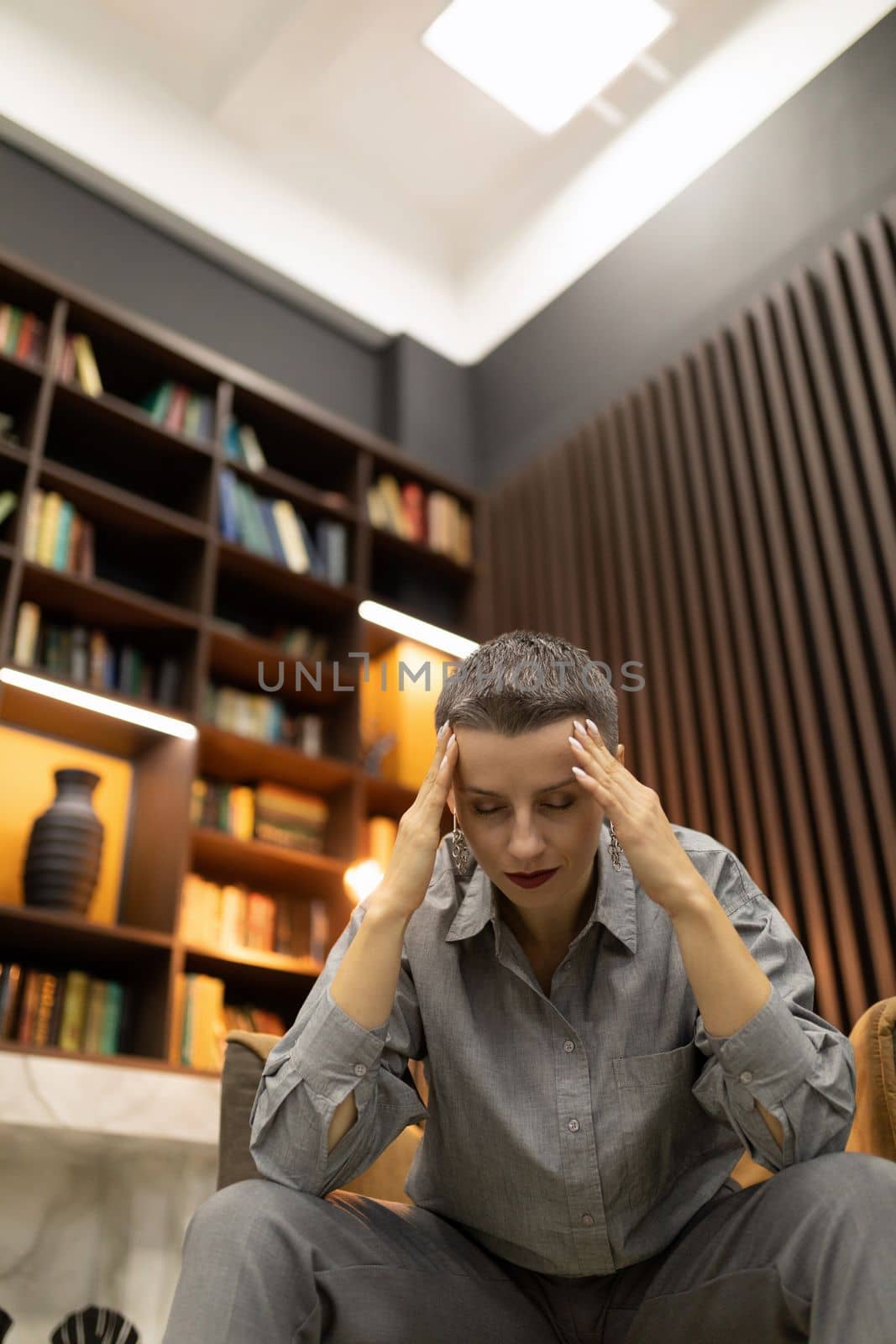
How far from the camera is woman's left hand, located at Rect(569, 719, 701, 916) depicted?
4.01 feet

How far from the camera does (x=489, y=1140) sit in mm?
1271

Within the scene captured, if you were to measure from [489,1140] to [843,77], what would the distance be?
3.76m

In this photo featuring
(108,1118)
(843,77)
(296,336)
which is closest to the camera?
(108,1118)

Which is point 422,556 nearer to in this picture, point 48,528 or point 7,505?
point 48,528

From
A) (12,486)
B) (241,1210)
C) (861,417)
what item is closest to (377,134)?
(12,486)

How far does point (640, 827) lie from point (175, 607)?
2670 mm

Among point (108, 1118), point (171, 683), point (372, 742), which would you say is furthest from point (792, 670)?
point (108, 1118)

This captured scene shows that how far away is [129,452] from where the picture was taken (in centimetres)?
388

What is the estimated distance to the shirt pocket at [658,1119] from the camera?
1.24 m

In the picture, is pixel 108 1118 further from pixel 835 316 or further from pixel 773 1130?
pixel 835 316

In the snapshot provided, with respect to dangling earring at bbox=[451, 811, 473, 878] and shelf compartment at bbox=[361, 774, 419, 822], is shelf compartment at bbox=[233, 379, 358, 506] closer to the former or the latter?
shelf compartment at bbox=[361, 774, 419, 822]

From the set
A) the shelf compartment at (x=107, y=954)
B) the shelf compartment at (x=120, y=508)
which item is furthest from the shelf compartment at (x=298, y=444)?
the shelf compartment at (x=107, y=954)

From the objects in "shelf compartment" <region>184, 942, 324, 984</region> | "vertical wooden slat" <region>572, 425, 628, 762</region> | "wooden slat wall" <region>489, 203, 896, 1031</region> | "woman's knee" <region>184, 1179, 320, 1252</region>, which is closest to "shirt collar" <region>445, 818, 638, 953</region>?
"woman's knee" <region>184, 1179, 320, 1252</region>

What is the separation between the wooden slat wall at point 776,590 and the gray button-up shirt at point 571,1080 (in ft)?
5.70
